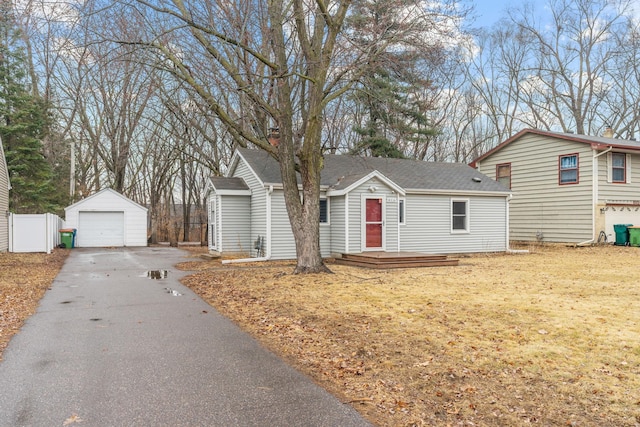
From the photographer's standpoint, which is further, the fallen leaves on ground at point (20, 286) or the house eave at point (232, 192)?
the house eave at point (232, 192)

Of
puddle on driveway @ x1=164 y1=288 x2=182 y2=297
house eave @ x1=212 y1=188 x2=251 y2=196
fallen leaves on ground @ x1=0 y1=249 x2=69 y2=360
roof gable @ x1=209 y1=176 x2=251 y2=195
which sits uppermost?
roof gable @ x1=209 y1=176 x2=251 y2=195

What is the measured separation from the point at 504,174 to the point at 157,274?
56.8 feet

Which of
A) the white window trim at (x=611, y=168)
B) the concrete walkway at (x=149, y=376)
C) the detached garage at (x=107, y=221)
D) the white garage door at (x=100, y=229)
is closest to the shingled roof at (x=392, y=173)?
the white window trim at (x=611, y=168)

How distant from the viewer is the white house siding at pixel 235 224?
16719 mm

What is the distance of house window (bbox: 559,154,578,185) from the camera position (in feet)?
63.7

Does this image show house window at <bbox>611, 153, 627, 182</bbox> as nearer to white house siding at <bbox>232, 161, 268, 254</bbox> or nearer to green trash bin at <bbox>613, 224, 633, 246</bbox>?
green trash bin at <bbox>613, 224, 633, 246</bbox>

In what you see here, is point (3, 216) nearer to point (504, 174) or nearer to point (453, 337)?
point (453, 337)

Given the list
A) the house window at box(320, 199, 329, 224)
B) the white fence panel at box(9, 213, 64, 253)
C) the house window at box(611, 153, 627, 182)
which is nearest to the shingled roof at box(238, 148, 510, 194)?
the house window at box(320, 199, 329, 224)

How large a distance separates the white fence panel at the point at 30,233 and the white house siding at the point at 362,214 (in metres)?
12.3

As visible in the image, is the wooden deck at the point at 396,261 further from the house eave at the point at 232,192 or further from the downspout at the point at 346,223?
the house eave at the point at 232,192

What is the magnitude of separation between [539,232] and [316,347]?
18287mm

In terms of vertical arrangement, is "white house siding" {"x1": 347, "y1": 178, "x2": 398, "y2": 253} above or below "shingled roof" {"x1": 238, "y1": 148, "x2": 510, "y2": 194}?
below

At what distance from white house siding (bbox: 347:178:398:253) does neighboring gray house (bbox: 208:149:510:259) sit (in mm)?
33

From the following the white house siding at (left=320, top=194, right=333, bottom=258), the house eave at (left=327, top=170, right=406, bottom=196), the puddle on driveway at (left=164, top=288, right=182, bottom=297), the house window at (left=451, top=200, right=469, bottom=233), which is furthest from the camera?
the house window at (left=451, top=200, right=469, bottom=233)
